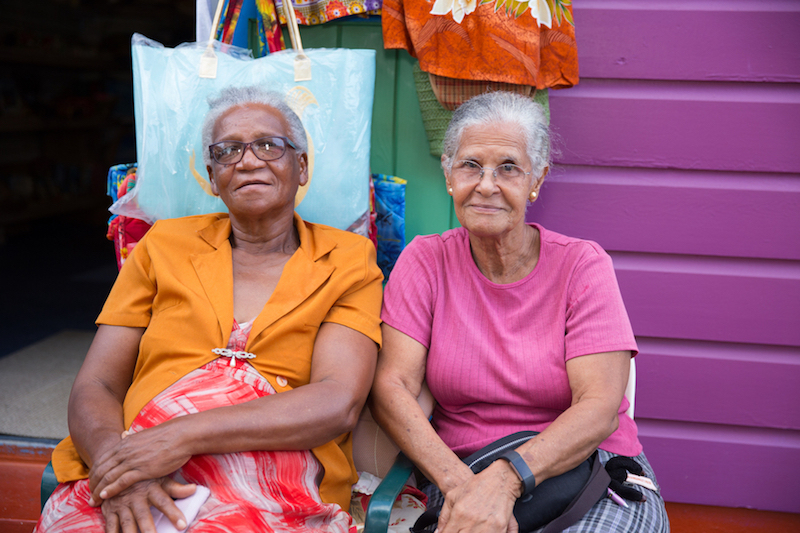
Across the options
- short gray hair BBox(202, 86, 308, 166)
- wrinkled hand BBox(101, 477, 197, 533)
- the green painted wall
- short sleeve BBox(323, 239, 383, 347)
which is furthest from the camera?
the green painted wall

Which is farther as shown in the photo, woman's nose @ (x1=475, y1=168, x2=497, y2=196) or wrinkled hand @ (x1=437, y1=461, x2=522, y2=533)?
woman's nose @ (x1=475, y1=168, x2=497, y2=196)

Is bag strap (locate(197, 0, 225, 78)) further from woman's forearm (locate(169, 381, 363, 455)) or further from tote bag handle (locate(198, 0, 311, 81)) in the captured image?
woman's forearm (locate(169, 381, 363, 455))

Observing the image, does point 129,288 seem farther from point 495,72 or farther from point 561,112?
point 561,112

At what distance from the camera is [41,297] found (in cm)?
459

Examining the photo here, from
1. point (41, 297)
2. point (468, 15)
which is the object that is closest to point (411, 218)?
point (468, 15)

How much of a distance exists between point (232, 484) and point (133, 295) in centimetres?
66

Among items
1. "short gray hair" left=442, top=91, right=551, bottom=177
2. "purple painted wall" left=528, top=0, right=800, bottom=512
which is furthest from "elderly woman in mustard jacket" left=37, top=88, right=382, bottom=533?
"purple painted wall" left=528, top=0, right=800, bottom=512

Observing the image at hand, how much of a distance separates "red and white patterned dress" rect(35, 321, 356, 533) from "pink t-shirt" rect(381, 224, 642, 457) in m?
0.45

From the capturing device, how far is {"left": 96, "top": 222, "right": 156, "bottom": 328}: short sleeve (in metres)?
1.74

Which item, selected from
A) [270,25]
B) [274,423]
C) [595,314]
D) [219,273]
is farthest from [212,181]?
[595,314]

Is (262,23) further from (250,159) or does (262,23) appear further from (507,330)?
(507,330)

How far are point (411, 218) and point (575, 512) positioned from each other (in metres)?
1.31

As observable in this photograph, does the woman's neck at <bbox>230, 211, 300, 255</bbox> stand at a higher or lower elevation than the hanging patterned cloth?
lower

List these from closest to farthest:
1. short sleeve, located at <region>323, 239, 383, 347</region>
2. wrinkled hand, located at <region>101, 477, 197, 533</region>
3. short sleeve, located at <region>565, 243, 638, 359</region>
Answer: wrinkled hand, located at <region>101, 477, 197, 533</region> → short sleeve, located at <region>565, 243, 638, 359</region> → short sleeve, located at <region>323, 239, 383, 347</region>
